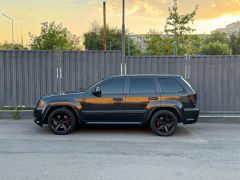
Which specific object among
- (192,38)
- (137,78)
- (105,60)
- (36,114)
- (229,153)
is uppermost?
(192,38)

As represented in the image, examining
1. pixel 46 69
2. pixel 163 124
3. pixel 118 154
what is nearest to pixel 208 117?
pixel 163 124

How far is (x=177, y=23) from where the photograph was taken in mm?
26000

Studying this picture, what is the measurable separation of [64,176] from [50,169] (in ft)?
1.50

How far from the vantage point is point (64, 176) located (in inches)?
183

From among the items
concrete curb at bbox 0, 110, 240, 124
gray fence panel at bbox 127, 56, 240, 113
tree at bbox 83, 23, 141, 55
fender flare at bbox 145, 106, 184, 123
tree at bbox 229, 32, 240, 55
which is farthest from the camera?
tree at bbox 229, 32, 240, 55

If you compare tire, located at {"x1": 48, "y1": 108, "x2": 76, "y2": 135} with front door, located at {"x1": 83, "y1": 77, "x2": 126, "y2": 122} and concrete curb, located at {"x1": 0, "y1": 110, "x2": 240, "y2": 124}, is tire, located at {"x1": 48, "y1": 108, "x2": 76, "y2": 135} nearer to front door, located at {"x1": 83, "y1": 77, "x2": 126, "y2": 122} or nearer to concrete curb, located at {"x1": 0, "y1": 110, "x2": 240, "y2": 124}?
front door, located at {"x1": 83, "y1": 77, "x2": 126, "y2": 122}

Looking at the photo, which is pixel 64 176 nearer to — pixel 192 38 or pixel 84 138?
pixel 84 138

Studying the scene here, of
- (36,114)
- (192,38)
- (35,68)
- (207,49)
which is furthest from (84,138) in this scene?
(207,49)

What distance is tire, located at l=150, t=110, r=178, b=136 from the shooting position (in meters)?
7.78

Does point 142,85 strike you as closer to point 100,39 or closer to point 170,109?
point 170,109

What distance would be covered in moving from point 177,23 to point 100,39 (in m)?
21.8

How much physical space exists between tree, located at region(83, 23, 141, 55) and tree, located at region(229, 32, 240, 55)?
1950cm

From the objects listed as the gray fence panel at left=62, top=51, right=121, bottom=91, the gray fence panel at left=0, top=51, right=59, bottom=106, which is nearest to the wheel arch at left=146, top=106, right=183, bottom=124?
the gray fence panel at left=62, top=51, right=121, bottom=91

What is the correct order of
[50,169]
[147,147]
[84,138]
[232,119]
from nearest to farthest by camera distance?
[50,169] → [147,147] → [84,138] → [232,119]
